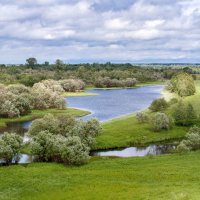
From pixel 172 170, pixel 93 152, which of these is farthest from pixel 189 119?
pixel 172 170

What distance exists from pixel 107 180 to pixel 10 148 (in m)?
19.2

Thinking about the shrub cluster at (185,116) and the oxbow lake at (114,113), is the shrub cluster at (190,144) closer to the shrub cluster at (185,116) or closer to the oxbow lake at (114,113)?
the oxbow lake at (114,113)

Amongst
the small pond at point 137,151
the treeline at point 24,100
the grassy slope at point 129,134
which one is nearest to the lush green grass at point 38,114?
the treeline at point 24,100

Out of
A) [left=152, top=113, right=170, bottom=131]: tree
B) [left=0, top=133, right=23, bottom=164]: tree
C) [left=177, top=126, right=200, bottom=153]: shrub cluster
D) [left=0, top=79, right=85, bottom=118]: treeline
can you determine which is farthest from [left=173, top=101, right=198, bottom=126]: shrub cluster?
[left=0, top=79, right=85, bottom=118]: treeline

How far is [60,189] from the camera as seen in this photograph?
54.1 meters

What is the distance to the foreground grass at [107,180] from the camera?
50.8 meters

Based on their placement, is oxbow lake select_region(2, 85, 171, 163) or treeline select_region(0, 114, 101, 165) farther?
oxbow lake select_region(2, 85, 171, 163)

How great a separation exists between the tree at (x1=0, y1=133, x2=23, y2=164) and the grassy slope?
20.4 m

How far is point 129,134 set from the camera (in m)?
95.8

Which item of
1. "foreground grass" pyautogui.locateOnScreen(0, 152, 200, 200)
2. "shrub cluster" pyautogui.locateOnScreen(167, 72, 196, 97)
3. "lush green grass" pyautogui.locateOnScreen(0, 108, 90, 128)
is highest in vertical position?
"shrub cluster" pyautogui.locateOnScreen(167, 72, 196, 97)

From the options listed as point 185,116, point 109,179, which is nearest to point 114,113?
point 185,116

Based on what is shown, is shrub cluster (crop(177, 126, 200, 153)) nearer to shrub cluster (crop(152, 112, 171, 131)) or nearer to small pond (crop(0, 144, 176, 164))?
small pond (crop(0, 144, 176, 164))

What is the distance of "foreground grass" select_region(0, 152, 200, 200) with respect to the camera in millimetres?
50844

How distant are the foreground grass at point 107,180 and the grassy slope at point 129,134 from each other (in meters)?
17.8
